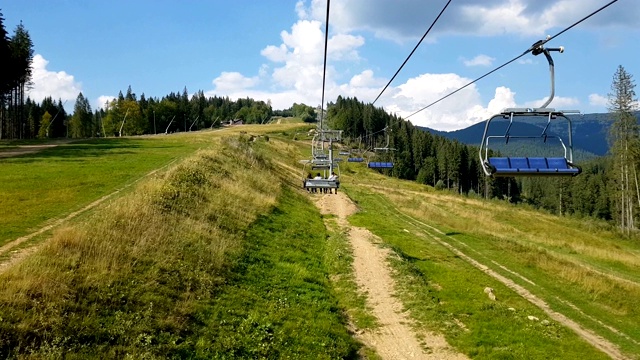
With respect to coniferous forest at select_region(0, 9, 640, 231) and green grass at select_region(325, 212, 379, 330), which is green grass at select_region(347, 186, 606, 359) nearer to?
green grass at select_region(325, 212, 379, 330)

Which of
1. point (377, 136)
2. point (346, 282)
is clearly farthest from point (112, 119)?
point (346, 282)

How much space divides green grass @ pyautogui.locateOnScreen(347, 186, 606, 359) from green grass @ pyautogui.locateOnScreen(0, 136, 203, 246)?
47.9 feet

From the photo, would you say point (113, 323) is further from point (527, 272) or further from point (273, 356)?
point (527, 272)

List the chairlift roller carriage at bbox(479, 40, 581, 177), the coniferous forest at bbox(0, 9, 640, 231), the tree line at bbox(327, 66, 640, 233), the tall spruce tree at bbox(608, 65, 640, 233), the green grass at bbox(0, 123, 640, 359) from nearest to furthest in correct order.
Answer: the green grass at bbox(0, 123, 640, 359) → the chairlift roller carriage at bbox(479, 40, 581, 177) → the tall spruce tree at bbox(608, 65, 640, 233) → the coniferous forest at bbox(0, 9, 640, 231) → the tree line at bbox(327, 66, 640, 233)

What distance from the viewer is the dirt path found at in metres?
13.9

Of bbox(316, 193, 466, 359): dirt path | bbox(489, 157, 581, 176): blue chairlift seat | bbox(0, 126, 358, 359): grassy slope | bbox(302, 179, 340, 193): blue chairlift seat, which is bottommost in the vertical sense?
bbox(316, 193, 466, 359): dirt path

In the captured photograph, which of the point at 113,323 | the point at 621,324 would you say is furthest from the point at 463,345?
the point at 113,323

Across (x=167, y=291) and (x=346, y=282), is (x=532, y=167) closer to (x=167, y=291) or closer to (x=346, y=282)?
(x=346, y=282)

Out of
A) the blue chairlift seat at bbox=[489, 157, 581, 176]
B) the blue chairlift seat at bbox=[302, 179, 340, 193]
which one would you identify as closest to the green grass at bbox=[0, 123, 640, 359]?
the blue chairlift seat at bbox=[302, 179, 340, 193]

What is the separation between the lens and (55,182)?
24.3 meters

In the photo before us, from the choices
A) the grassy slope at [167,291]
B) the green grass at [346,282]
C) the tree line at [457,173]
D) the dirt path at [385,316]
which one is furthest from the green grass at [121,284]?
the tree line at [457,173]

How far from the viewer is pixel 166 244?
50.8 feet

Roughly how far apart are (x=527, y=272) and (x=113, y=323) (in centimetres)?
2179

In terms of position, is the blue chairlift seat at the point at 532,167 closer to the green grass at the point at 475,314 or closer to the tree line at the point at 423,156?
the green grass at the point at 475,314
